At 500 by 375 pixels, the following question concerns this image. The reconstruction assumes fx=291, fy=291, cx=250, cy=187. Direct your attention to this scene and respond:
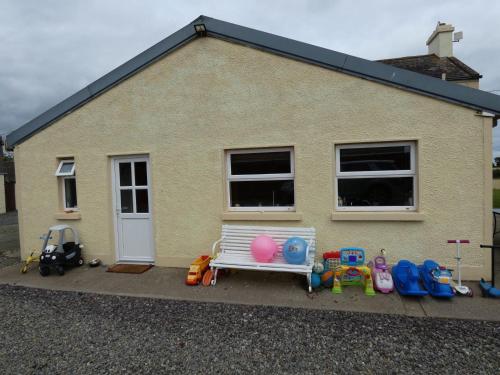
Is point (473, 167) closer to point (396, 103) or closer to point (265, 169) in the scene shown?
point (396, 103)

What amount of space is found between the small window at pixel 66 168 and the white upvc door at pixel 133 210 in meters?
0.95

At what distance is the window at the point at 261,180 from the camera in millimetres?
5219

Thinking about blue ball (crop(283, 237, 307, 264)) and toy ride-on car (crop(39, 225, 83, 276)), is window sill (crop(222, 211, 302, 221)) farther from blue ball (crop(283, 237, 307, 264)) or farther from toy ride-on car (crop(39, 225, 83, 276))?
toy ride-on car (crop(39, 225, 83, 276))

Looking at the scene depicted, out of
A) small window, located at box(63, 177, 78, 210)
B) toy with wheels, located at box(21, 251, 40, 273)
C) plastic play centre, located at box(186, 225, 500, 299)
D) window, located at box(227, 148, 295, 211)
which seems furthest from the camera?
small window, located at box(63, 177, 78, 210)

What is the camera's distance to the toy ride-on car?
544 cm

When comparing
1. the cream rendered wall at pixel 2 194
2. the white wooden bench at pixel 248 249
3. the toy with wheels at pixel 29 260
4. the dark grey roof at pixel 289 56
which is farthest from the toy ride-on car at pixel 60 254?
the cream rendered wall at pixel 2 194

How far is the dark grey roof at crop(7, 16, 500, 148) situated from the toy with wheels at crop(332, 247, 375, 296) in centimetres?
274

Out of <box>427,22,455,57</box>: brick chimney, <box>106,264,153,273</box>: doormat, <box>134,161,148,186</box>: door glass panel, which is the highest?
<box>427,22,455,57</box>: brick chimney

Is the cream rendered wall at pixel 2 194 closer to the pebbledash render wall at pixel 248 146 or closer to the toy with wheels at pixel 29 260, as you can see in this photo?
the pebbledash render wall at pixel 248 146

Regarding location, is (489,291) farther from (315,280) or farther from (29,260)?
(29,260)

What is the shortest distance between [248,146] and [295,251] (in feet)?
6.56

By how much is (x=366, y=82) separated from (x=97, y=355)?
517 centimetres

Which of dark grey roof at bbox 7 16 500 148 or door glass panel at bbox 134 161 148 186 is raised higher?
dark grey roof at bbox 7 16 500 148

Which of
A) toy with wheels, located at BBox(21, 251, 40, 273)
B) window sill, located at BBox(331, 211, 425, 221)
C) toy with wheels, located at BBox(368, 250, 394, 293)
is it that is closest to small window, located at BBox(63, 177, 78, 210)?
toy with wheels, located at BBox(21, 251, 40, 273)
